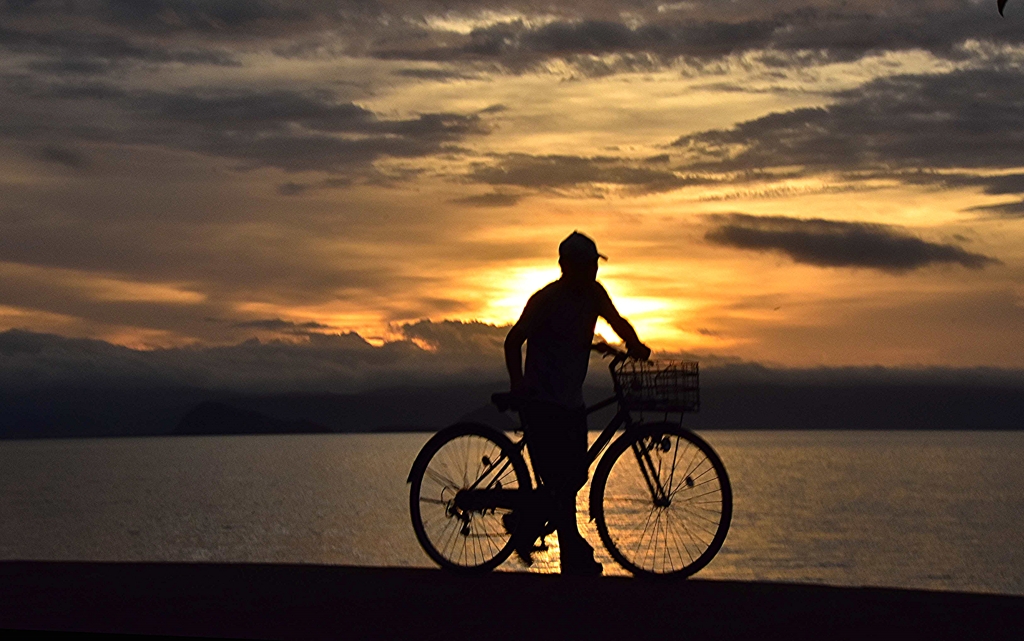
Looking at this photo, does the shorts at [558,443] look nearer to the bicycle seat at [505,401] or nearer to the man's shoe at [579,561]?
the bicycle seat at [505,401]

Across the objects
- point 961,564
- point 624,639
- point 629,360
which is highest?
point 629,360

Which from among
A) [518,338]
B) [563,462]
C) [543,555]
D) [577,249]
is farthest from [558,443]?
[543,555]

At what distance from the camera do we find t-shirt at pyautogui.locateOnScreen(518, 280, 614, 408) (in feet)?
24.0

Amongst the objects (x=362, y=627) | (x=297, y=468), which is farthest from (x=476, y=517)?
(x=297, y=468)

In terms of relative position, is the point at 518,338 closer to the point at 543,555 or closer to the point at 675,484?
the point at 675,484

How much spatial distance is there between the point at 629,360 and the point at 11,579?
422cm

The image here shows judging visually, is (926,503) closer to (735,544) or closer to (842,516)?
(842,516)

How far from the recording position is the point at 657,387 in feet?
23.5

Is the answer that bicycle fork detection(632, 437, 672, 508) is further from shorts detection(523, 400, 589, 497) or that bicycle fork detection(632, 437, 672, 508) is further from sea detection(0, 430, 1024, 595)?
sea detection(0, 430, 1024, 595)

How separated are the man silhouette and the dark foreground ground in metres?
0.59

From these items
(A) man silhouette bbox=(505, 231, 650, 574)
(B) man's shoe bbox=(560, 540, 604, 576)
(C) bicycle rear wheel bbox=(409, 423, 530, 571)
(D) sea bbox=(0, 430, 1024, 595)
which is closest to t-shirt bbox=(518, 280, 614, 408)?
(A) man silhouette bbox=(505, 231, 650, 574)

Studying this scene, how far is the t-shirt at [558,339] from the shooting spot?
7.33 metres

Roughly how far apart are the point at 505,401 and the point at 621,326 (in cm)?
90

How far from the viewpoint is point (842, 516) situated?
9088 cm
